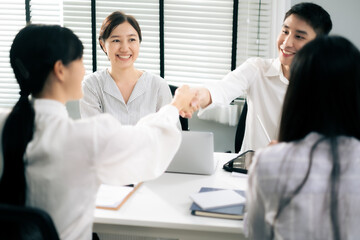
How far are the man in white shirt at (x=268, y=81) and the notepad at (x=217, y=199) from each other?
0.67m

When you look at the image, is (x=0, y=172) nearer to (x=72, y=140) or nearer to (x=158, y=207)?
(x=72, y=140)

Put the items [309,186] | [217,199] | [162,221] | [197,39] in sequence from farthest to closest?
1. [197,39]
2. [217,199]
3. [162,221]
4. [309,186]

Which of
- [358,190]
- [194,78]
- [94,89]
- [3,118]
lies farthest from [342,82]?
[194,78]

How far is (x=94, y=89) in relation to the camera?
2400 mm

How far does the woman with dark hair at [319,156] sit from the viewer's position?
2.89 feet

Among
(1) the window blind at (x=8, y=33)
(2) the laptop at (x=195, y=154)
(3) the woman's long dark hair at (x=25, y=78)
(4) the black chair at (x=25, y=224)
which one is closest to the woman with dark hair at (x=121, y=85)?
(2) the laptop at (x=195, y=154)

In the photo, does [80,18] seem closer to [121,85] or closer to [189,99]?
[121,85]

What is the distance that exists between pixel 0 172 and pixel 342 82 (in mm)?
960

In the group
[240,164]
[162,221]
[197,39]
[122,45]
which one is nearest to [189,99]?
[240,164]

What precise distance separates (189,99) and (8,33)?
277 cm

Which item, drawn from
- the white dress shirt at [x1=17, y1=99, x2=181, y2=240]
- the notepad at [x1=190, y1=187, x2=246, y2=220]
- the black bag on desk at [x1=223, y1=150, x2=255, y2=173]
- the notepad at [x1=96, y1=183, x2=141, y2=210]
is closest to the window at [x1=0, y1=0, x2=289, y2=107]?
the black bag on desk at [x1=223, y1=150, x2=255, y2=173]

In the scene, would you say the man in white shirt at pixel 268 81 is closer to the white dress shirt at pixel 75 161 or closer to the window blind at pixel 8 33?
the white dress shirt at pixel 75 161

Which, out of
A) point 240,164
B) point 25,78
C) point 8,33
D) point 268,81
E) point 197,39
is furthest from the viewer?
point 8,33

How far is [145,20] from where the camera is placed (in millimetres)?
3480
